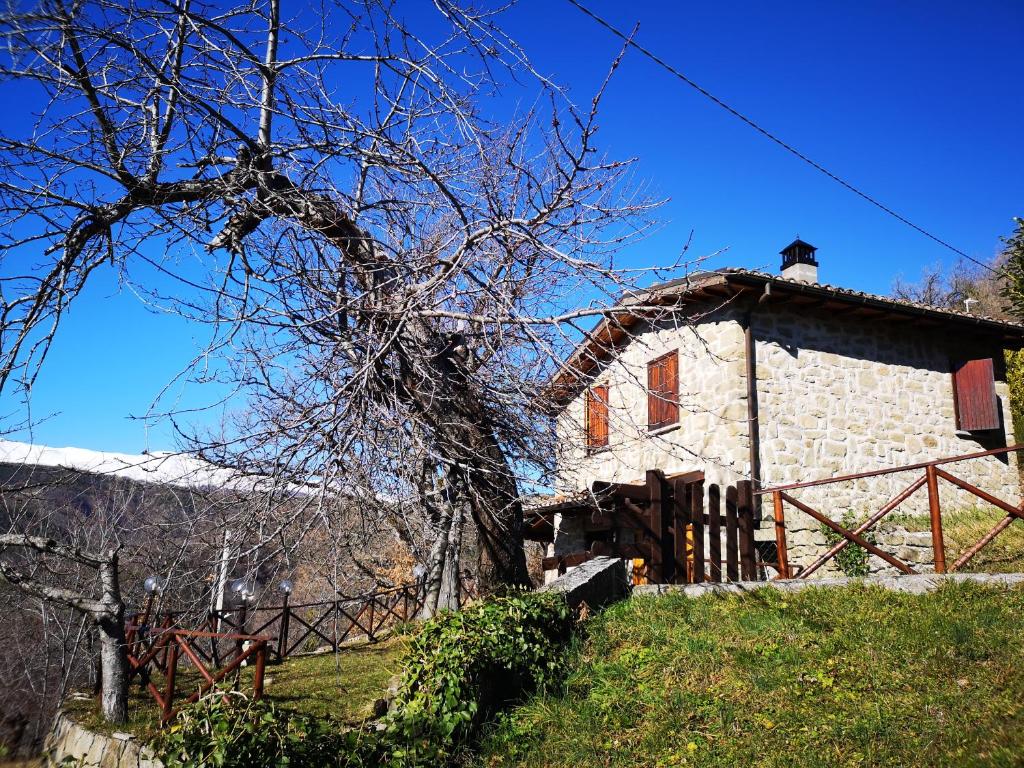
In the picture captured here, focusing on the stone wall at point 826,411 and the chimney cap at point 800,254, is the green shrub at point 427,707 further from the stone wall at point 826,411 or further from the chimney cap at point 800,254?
the chimney cap at point 800,254

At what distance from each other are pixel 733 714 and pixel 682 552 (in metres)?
3.79

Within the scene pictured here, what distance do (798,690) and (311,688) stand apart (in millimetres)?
7991

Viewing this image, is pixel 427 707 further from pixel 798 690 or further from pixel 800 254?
pixel 800 254

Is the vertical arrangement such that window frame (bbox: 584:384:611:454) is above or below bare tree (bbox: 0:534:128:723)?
above

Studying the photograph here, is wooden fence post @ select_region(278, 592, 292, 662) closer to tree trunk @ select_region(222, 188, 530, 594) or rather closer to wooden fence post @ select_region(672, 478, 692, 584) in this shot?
wooden fence post @ select_region(672, 478, 692, 584)

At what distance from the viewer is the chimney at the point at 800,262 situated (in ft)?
43.3

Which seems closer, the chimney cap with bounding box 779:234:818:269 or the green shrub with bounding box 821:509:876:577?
the green shrub with bounding box 821:509:876:577

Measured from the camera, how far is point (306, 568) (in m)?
19.4

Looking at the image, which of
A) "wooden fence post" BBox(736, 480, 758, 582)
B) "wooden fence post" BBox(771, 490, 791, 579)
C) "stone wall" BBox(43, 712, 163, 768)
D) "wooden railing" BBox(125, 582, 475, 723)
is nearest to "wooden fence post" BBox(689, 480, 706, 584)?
"wooden fence post" BBox(736, 480, 758, 582)

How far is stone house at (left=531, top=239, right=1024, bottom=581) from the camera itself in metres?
10.3

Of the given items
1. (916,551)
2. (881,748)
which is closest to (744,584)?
(881,748)

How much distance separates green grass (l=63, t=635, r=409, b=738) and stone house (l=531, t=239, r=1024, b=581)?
362cm

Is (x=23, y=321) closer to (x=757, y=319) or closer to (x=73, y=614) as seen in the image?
(x=757, y=319)

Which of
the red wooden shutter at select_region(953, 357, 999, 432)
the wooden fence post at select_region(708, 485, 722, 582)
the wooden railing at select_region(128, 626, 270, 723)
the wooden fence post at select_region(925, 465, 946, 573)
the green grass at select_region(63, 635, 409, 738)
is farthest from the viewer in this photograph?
the red wooden shutter at select_region(953, 357, 999, 432)
